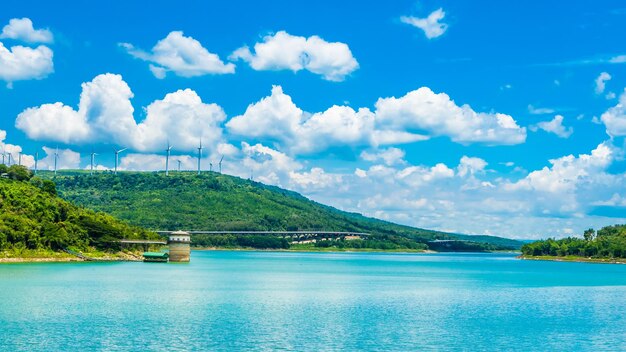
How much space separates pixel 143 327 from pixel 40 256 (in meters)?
103

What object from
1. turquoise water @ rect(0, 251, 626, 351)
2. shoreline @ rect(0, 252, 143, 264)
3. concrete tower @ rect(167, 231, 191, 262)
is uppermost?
concrete tower @ rect(167, 231, 191, 262)

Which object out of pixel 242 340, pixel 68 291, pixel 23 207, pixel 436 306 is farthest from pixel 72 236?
pixel 242 340

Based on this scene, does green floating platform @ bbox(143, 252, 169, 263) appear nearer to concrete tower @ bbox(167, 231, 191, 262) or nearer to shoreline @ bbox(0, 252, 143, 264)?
concrete tower @ bbox(167, 231, 191, 262)

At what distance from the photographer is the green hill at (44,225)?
501 ft

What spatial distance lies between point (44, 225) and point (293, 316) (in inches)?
4085

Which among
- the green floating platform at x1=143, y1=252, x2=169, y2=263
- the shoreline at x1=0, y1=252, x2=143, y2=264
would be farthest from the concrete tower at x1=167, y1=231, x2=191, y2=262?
the shoreline at x1=0, y1=252, x2=143, y2=264

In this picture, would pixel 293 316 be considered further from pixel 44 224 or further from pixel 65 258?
pixel 65 258

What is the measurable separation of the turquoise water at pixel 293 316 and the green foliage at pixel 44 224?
115 feet

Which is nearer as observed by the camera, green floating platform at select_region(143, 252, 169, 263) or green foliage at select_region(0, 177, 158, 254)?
green foliage at select_region(0, 177, 158, 254)

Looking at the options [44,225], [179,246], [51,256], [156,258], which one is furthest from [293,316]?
[179,246]

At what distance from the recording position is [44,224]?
16262 centimetres

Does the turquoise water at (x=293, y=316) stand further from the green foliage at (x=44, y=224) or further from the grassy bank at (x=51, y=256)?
the green foliage at (x=44, y=224)

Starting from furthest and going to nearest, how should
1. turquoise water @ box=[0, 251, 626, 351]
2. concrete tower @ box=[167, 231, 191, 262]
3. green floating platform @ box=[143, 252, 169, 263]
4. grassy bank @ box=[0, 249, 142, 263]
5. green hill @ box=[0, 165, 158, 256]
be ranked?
1. concrete tower @ box=[167, 231, 191, 262]
2. green floating platform @ box=[143, 252, 169, 263]
3. green hill @ box=[0, 165, 158, 256]
4. grassy bank @ box=[0, 249, 142, 263]
5. turquoise water @ box=[0, 251, 626, 351]

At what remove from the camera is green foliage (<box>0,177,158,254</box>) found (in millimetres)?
153087
